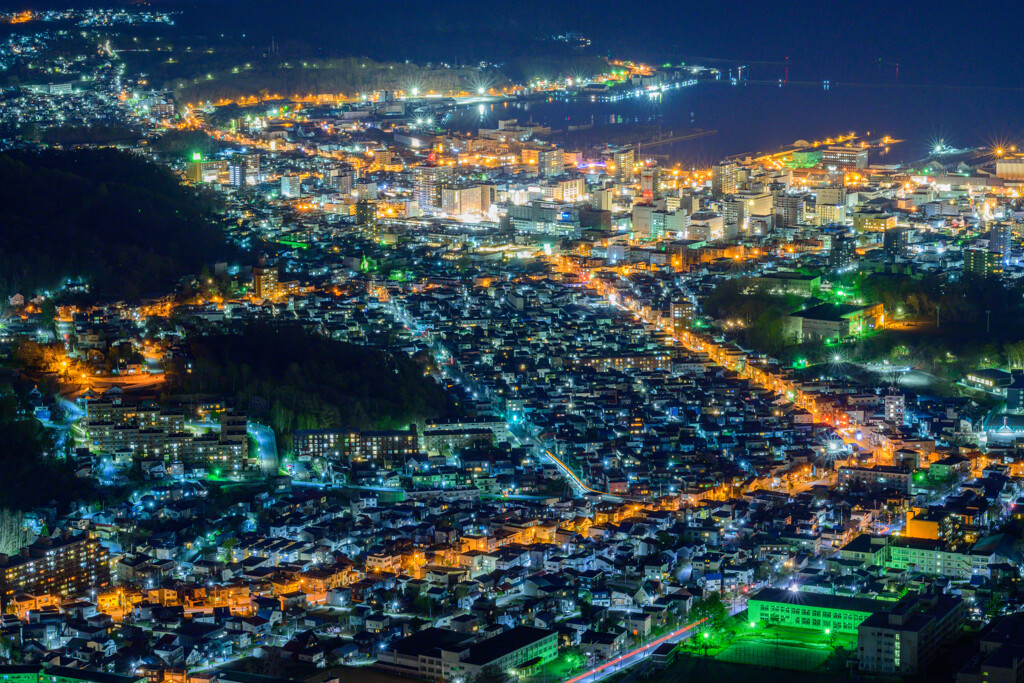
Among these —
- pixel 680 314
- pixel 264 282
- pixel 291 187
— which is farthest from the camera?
pixel 291 187

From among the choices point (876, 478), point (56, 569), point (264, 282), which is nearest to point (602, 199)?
point (264, 282)

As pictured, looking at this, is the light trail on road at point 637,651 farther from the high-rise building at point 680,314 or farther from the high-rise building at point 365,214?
the high-rise building at point 365,214

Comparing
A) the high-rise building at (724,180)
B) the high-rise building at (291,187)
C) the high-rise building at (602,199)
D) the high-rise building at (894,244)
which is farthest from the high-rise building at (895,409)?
the high-rise building at (291,187)

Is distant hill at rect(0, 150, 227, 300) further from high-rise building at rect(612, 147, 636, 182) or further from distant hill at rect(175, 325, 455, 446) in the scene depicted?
high-rise building at rect(612, 147, 636, 182)

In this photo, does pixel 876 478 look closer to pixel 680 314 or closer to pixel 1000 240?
pixel 680 314

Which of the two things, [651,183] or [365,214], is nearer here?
[365,214]

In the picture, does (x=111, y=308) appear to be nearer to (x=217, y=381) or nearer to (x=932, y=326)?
(x=217, y=381)

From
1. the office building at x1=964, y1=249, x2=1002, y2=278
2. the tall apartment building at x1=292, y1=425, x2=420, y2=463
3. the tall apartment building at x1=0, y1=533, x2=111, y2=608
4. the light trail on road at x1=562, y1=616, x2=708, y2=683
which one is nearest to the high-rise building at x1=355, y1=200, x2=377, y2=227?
the office building at x1=964, y1=249, x2=1002, y2=278
